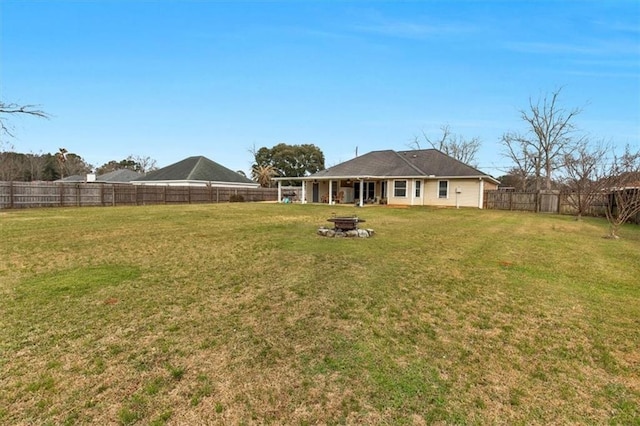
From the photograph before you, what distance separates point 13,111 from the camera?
46.2 feet

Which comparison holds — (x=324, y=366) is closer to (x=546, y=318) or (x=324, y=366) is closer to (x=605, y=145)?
(x=546, y=318)

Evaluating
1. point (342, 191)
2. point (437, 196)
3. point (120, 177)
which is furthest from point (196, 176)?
point (437, 196)

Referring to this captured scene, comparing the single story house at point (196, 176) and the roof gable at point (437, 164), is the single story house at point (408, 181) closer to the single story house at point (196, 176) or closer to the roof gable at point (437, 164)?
the roof gable at point (437, 164)

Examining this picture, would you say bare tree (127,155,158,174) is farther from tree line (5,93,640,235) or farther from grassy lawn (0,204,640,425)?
grassy lawn (0,204,640,425)

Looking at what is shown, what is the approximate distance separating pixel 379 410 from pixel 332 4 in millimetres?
14351

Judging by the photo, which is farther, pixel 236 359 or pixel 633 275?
pixel 633 275

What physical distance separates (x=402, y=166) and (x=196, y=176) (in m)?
20.2

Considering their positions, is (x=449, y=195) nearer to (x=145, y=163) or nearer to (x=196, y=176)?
(x=196, y=176)

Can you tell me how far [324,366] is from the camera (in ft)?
9.39

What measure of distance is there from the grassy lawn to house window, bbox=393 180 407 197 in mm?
17155

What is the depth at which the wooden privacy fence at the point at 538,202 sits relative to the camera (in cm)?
2014

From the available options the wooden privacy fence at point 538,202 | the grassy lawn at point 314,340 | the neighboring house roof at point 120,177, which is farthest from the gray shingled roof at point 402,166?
the neighboring house roof at point 120,177

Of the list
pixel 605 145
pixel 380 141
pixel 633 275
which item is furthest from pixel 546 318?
pixel 380 141

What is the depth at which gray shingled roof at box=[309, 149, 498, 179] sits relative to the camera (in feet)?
77.3
